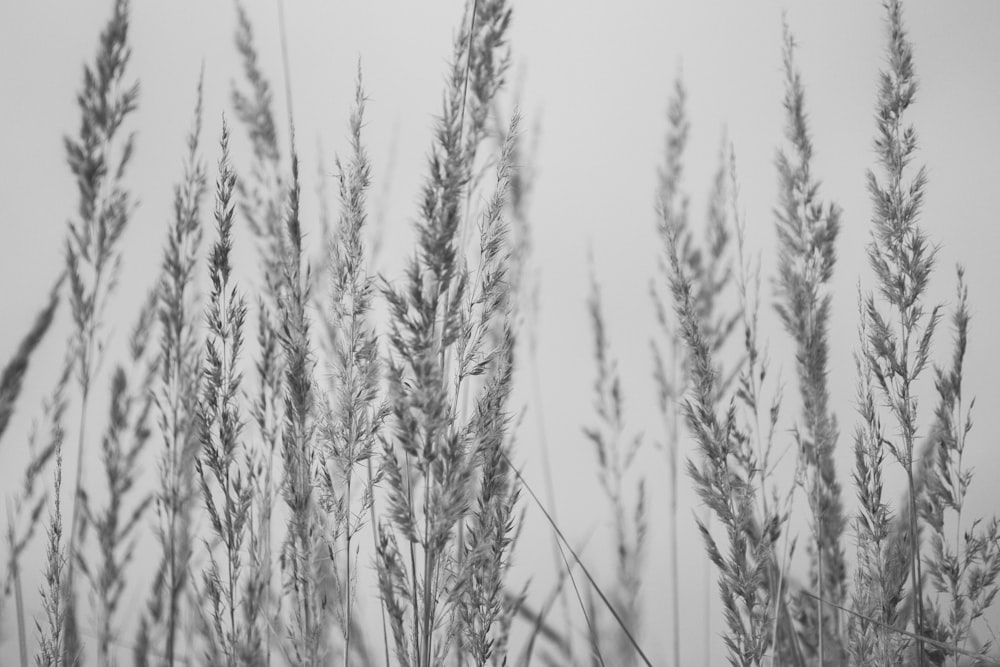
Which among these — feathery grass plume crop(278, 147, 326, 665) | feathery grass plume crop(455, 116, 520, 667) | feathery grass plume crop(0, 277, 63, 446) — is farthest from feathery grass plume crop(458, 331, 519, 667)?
feathery grass plume crop(0, 277, 63, 446)

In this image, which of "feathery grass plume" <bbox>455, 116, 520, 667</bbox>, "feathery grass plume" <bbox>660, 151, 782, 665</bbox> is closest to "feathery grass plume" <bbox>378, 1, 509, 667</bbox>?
"feathery grass plume" <bbox>455, 116, 520, 667</bbox>

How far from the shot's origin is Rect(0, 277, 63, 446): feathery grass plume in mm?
2065

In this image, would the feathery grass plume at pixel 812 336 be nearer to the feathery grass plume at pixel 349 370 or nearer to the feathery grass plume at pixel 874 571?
the feathery grass plume at pixel 874 571

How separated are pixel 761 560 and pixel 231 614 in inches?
42.8

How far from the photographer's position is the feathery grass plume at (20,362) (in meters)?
2.06

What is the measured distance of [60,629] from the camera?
1780 mm

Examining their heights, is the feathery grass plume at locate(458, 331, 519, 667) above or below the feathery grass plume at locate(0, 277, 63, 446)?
below

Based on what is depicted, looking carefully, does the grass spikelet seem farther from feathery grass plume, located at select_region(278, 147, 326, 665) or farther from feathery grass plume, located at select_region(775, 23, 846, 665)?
feathery grass plume, located at select_region(775, 23, 846, 665)

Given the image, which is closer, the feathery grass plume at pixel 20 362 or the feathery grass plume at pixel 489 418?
the feathery grass plume at pixel 489 418

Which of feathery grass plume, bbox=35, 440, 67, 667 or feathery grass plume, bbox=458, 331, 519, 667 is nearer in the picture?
feathery grass plume, bbox=458, 331, 519, 667

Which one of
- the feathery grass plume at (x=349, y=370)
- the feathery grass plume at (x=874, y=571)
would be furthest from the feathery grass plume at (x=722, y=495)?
the feathery grass plume at (x=349, y=370)

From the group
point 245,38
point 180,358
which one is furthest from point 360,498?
point 245,38

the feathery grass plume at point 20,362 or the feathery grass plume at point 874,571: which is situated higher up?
the feathery grass plume at point 20,362

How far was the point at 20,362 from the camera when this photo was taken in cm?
212
